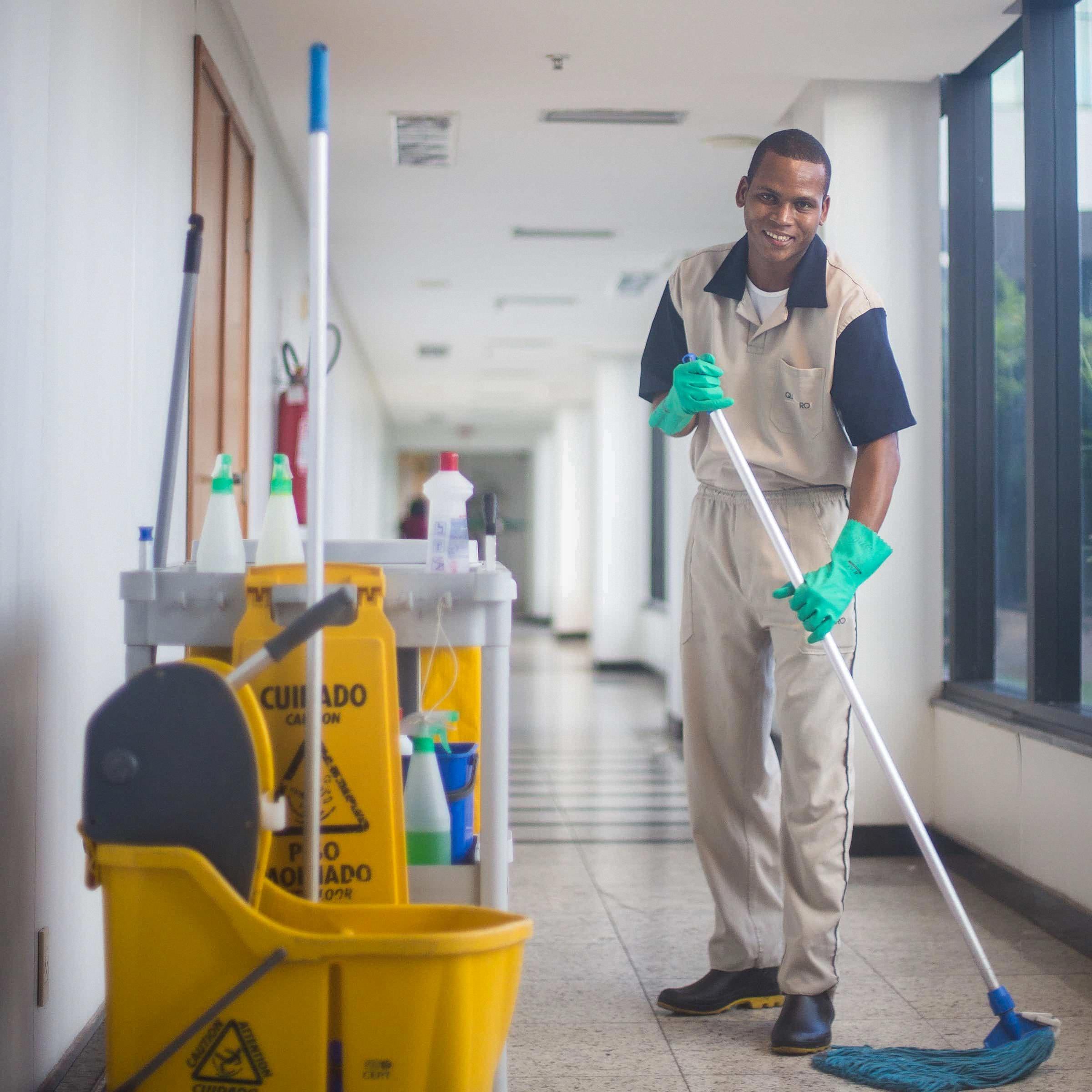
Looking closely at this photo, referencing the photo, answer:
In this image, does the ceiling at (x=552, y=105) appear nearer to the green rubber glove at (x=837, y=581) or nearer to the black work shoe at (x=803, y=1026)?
the green rubber glove at (x=837, y=581)

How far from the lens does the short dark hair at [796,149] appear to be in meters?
1.91

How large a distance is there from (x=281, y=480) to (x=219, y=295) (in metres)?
1.72

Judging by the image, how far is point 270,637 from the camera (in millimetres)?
1350

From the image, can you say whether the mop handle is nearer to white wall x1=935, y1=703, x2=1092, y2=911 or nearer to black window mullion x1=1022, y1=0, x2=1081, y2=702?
white wall x1=935, y1=703, x2=1092, y2=911

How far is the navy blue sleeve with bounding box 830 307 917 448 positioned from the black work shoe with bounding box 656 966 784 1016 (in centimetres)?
96

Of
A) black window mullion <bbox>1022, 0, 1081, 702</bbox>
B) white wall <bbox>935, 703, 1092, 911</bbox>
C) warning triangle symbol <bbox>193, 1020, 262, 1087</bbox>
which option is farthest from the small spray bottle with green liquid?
black window mullion <bbox>1022, 0, 1081, 702</bbox>

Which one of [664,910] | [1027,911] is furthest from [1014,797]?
[664,910]

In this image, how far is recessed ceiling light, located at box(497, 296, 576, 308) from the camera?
22.1 feet

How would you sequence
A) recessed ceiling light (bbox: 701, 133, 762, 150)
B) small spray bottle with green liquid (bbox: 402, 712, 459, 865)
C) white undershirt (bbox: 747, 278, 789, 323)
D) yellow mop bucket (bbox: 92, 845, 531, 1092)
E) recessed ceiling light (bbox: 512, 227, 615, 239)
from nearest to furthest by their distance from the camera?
yellow mop bucket (bbox: 92, 845, 531, 1092), small spray bottle with green liquid (bbox: 402, 712, 459, 865), white undershirt (bbox: 747, 278, 789, 323), recessed ceiling light (bbox: 701, 133, 762, 150), recessed ceiling light (bbox: 512, 227, 615, 239)

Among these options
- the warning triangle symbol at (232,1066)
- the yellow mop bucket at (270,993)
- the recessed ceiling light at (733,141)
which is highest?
the recessed ceiling light at (733,141)

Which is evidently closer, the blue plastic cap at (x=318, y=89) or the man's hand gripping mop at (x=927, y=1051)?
the blue plastic cap at (x=318, y=89)

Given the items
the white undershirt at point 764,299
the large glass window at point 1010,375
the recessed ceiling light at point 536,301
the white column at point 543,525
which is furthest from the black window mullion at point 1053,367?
the white column at point 543,525

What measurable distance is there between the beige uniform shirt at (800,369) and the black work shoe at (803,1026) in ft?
2.79

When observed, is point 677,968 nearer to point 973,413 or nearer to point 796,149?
point 796,149
